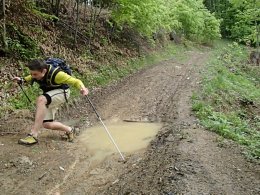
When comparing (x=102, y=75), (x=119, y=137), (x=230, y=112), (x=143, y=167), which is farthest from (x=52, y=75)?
(x=102, y=75)

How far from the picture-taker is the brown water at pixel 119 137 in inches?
275

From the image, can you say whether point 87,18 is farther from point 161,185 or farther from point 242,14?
point 161,185

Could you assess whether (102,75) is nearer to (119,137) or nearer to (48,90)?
(119,137)

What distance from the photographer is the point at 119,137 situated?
7.76m

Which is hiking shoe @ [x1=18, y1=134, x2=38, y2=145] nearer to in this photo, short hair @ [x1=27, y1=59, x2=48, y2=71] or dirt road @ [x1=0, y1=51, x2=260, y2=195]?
dirt road @ [x1=0, y1=51, x2=260, y2=195]

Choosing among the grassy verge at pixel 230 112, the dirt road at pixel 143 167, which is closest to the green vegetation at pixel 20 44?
the dirt road at pixel 143 167

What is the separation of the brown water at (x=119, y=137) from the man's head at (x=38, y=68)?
1642 millimetres

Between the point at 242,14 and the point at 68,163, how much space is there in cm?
2195

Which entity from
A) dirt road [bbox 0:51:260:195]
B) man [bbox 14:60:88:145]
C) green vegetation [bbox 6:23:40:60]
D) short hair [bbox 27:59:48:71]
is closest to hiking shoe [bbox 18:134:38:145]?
man [bbox 14:60:88:145]

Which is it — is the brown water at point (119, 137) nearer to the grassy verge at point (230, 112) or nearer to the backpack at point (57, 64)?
the grassy verge at point (230, 112)

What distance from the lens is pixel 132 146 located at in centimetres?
720

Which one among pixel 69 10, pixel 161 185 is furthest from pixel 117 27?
pixel 161 185

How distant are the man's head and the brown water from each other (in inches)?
64.6

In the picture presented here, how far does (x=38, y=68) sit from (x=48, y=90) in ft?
2.01
